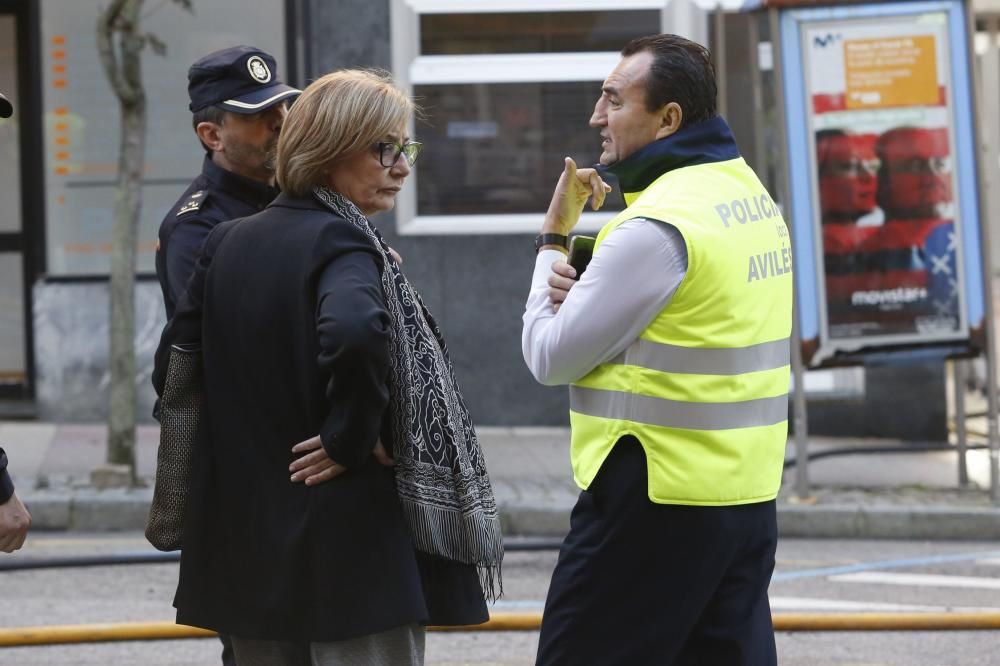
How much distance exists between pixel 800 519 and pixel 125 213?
4.12 metres

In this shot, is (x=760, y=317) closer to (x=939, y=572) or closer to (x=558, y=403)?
(x=939, y=572)

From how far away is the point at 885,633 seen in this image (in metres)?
5.80

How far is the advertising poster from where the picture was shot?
27.9ft

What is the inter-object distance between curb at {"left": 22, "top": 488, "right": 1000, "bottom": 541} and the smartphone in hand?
498 centimetres

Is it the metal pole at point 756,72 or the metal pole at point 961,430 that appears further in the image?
the metal pole at point 961,430

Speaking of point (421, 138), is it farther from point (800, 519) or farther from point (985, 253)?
point (800, 519)

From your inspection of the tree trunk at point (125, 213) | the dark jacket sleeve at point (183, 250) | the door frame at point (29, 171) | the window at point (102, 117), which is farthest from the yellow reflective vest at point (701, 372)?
the door frame at point (29, 171)

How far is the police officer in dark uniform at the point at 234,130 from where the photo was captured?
13.5 ft

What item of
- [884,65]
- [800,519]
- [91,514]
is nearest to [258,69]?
[91,514]

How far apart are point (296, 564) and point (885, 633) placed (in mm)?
3475

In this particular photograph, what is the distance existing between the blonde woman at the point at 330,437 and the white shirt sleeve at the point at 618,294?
10.3 inches

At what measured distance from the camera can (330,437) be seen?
2887mm

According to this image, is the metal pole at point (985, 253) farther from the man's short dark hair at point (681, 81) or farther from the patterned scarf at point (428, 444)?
the patterned scarf at point (428, 444)

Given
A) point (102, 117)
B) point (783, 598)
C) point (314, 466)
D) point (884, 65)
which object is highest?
point (102, 117)
